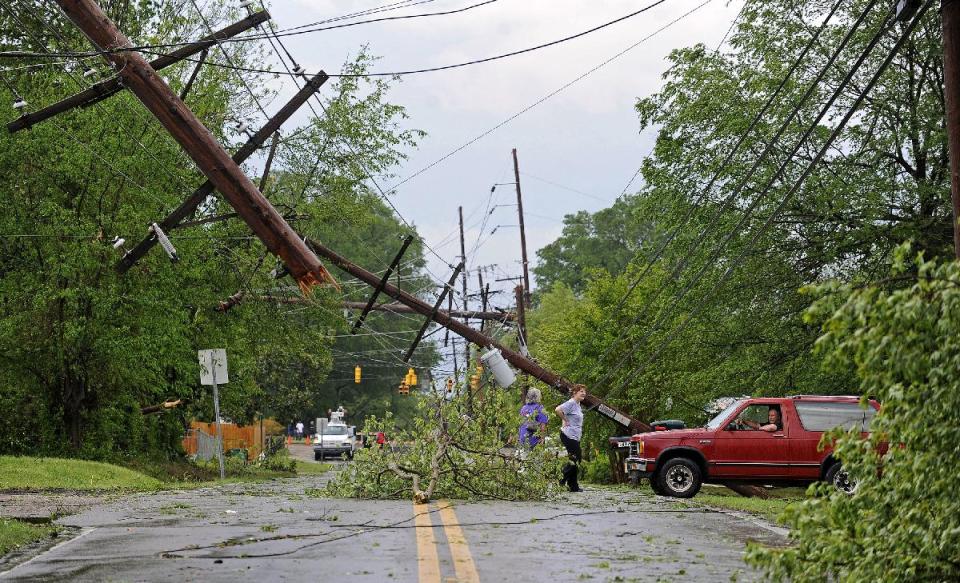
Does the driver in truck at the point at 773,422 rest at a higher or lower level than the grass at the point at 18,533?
higher

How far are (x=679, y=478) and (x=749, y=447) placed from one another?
4.17 feet

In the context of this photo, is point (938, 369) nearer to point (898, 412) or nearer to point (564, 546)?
point (898, 412)

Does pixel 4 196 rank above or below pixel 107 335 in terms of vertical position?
above

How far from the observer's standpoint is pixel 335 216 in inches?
1465

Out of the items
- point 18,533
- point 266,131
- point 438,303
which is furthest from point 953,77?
point 438,303

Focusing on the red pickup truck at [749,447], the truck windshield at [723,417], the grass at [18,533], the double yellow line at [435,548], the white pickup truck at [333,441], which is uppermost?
the white pickup truck at [333,441]

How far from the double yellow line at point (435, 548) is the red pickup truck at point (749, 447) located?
283 inches

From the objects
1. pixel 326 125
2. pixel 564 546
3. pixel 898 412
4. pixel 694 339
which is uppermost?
pixel 326 125

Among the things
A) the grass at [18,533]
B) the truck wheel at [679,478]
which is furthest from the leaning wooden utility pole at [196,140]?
the truck wheel at [679,478]

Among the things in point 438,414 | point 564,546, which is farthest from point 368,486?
point 564,546

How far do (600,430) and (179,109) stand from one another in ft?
57.1

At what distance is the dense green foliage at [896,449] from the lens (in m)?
6.88

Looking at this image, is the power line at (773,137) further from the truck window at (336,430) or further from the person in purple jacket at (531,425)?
the truck window at (336,430)

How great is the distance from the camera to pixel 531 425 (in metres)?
22.4
